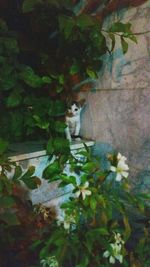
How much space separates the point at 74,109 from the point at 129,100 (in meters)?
0.35

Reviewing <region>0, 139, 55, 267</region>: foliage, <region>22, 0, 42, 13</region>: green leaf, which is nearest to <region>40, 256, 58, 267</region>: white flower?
<region>0, 139, 55, 267</region>: foliage

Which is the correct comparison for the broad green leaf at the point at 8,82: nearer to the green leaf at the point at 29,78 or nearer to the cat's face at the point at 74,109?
the green leaf at the point at 29,78

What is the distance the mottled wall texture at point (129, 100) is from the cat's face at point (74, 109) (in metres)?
0.10

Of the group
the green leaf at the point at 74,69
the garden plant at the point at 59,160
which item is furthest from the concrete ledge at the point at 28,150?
the green leaf at the point at 74,69

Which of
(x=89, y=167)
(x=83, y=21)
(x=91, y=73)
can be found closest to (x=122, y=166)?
(x=89, y=167)

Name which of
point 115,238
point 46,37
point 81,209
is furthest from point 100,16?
point 115,238

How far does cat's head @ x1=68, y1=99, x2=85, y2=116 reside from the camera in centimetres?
167

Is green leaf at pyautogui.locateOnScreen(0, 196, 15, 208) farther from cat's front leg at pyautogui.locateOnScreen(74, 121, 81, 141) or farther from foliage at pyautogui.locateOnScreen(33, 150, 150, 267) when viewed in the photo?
cat's front leg at pyautogui.locateOnScreen(74, 121, 81, 141)

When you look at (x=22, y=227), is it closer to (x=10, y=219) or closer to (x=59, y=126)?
(x=10, y=219)

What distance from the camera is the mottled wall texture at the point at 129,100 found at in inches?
56.3

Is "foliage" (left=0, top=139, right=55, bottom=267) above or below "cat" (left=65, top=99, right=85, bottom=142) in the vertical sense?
below

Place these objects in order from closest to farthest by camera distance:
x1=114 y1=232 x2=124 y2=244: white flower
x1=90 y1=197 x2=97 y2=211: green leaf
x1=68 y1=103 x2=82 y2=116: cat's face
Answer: x1=90 y1=197 x2=97 y2=211: green leaf, x1=114 y1=232 x2=124 y2=244: white flower, x1=68 y1=103 x2=82 y2=116: cat's face

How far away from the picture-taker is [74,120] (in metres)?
1.72

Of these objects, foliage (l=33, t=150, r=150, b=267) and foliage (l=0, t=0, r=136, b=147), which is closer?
foliage (l=33, t=150, r=150, b=267)
